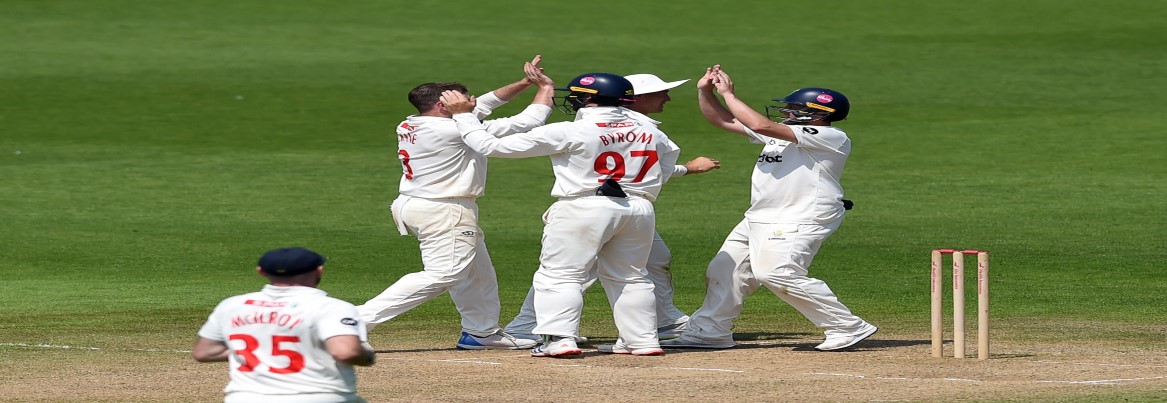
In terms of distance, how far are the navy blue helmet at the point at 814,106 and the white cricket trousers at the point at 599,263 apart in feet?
3.64

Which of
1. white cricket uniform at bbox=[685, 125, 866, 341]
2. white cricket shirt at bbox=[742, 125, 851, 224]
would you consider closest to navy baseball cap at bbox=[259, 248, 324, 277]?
white cricket uniform at bbox=[685, 125, 866, 341]

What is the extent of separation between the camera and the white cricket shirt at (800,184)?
36.9ft

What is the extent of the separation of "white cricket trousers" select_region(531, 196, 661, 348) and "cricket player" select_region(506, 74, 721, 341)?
1.07 ft

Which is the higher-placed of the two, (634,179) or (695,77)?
(634,179)

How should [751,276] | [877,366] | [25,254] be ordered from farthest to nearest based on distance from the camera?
[25,254], [751,276], [877,366]

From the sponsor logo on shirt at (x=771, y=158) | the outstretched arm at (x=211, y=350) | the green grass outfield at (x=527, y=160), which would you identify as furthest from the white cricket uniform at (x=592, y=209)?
the outstretched arm at (x=211, y=350)

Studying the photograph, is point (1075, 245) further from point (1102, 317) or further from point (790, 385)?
point (790, 385)

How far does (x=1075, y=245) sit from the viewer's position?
18062 mm

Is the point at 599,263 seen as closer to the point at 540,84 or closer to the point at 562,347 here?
the point at 562,347

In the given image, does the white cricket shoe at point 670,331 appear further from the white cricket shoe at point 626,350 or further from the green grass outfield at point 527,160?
the white cricket shoe at point 626,350

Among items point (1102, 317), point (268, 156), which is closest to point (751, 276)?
point (1102, 317)

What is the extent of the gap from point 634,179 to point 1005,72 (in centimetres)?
2621

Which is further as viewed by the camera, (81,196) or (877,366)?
(81,196)

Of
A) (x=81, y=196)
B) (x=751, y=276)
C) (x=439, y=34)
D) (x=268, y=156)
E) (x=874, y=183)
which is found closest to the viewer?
(x=751, y=276)
